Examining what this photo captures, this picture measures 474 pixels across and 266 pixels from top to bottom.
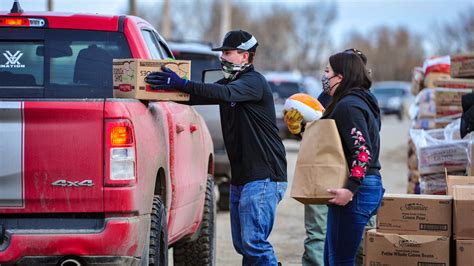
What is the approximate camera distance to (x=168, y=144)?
23.6 ft

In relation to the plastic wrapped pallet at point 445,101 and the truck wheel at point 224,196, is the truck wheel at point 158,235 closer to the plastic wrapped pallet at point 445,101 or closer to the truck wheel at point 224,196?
the plastic wrapped pallet at point 445,101

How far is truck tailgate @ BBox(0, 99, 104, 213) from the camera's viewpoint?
5988 millimetres

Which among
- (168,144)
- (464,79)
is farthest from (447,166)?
(168,144)

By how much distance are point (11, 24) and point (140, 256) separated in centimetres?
194

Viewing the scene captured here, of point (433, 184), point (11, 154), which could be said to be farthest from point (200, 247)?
point (11, 154)

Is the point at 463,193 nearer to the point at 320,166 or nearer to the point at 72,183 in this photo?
the point at 320,166

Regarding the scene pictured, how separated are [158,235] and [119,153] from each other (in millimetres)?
839

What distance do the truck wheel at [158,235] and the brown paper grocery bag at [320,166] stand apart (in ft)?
2.95

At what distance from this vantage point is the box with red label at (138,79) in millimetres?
6594

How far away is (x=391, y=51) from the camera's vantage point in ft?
464

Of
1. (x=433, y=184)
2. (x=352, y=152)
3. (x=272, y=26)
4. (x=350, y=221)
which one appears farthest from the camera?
(x=272, y=26)

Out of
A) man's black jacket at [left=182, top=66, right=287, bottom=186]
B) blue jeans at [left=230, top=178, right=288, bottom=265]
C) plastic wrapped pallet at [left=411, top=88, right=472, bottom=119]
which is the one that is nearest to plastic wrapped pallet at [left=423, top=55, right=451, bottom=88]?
plastic wrapped pallet at [left=411, top=88, right=472, bottom=119]

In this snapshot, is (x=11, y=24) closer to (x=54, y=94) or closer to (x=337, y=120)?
(x=54, y=94)

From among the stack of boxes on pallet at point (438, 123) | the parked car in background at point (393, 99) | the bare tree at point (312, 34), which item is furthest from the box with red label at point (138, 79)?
the bare tree at point (312, 34)
